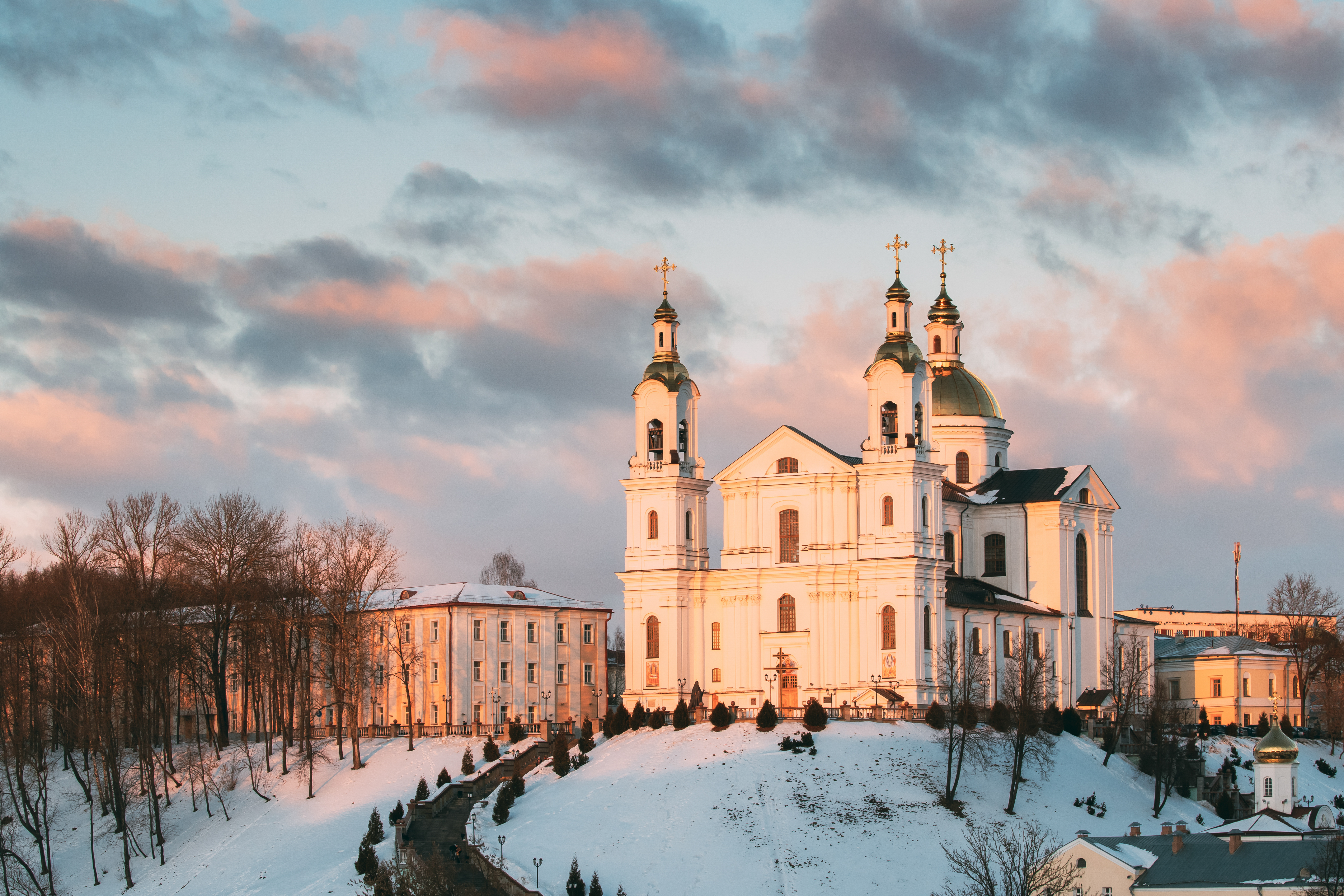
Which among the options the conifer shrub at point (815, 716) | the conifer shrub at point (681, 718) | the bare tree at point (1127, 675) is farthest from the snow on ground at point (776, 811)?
the bare tree at point (1127, 675)

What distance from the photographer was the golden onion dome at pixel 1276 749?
65750mm

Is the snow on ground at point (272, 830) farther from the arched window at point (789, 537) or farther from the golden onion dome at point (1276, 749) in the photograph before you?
the golden onion dome at point (1276, 749)

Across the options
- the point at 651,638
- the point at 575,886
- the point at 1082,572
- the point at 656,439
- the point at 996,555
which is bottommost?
the point at 575,886

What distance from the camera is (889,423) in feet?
261

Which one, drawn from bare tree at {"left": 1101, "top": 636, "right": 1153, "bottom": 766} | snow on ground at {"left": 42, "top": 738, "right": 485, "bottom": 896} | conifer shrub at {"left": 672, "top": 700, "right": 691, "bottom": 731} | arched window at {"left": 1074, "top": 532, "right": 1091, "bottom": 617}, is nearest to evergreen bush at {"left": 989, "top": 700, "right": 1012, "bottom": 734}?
bare tree at {"left": 1101, "top": 636, "right": 1153, "bottom": 766}

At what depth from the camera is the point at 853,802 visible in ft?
212

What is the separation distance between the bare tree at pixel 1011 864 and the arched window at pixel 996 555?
79.1 ft

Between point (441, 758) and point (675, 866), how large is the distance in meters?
17.1

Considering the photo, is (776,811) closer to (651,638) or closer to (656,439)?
(651,638)

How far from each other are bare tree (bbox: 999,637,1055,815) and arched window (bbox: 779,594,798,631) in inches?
356

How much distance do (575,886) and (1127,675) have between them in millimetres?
38563

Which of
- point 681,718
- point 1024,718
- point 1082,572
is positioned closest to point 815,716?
point 681,718

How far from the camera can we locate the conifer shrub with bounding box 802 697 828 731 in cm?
7081

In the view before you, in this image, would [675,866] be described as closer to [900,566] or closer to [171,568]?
[900,566]
